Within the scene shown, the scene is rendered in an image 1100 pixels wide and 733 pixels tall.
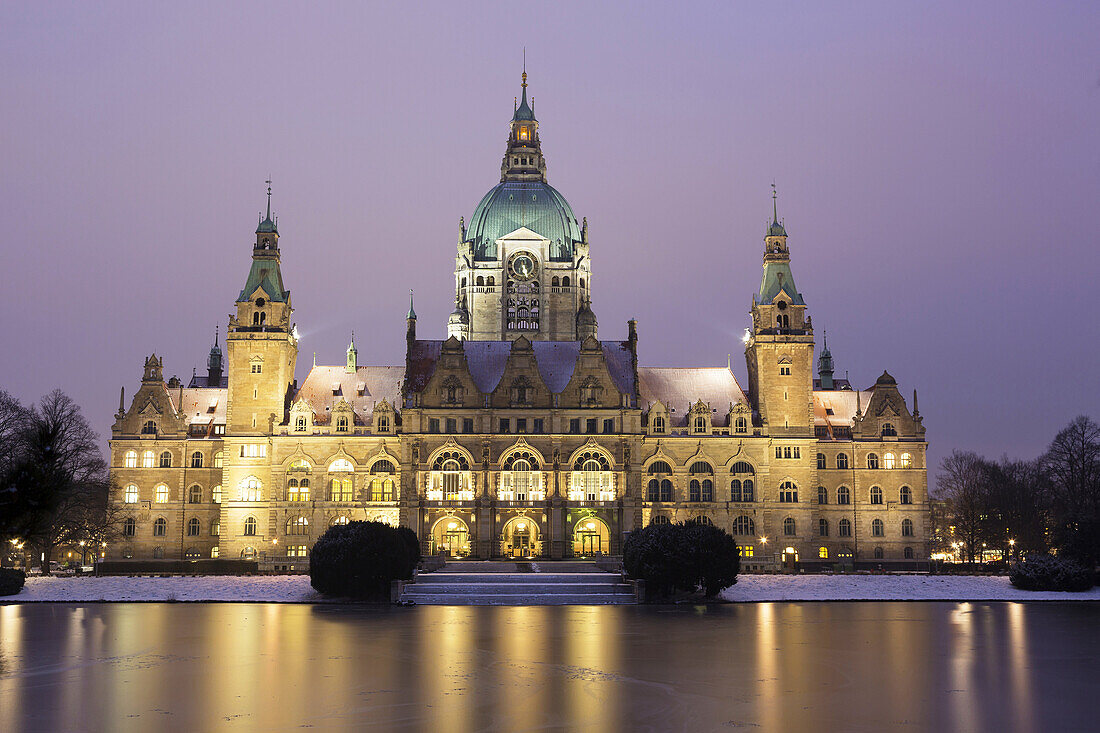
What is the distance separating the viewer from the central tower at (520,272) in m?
133

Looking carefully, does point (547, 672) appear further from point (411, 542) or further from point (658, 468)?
point (658, 468)

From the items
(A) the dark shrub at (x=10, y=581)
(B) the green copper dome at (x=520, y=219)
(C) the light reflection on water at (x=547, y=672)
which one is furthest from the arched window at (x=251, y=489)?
(C) the light reflection on water at (x=547, y=672)

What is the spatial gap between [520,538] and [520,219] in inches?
1841

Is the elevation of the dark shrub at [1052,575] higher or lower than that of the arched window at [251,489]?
lower

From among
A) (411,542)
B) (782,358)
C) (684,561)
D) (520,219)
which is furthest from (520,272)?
(684,561)

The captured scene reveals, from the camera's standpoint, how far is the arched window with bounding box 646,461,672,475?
108 metres

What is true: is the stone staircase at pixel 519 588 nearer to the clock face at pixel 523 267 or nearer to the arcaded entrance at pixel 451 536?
the arcaded entrance at pixel 451 536

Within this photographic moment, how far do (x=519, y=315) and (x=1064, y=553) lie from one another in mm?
72117

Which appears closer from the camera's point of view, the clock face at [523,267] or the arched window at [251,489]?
the arched window at [251,489]

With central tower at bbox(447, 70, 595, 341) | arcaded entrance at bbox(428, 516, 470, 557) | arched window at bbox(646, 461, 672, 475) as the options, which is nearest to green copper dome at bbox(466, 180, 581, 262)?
central tower at bbox(447, 70, 595, 341)

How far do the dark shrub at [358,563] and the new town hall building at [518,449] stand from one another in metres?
34.3

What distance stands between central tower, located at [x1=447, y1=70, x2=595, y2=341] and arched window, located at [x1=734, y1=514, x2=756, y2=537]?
33153 millimetres

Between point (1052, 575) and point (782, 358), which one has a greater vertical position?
point (782, 358)

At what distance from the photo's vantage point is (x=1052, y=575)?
7075 centimetres
